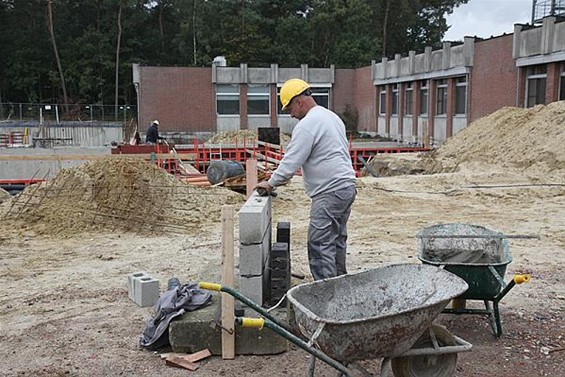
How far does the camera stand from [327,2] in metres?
54.7

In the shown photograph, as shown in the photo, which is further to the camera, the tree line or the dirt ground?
the tree line

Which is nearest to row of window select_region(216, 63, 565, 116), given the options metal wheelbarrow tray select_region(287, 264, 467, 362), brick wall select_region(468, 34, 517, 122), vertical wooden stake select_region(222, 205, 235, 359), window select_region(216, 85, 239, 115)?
window select_region(216, 85, 239, 115)

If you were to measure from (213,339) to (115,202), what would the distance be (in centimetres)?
694

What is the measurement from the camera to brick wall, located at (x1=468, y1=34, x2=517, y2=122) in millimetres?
24219

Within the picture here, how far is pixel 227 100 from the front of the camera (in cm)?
4097

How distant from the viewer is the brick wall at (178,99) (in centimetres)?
3994

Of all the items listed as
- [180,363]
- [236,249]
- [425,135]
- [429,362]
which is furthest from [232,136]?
[429,362]

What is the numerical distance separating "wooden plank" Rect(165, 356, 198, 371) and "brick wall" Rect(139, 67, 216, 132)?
119ft

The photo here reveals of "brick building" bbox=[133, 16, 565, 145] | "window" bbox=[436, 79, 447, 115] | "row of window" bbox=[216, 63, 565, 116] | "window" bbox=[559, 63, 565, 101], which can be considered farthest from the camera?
"window" bbox=[436, 79, 447, 115]

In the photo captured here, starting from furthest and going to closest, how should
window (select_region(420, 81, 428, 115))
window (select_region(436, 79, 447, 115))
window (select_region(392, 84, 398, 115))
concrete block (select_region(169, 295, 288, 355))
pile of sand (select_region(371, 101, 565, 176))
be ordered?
window (select_region(392, 84, 398, 115))
window (select_region(420, 81, 428, 115))
window (select_region(436, 79, 447, 115))
pile of sand (select_region(371, 101, 565, 176))
concrete block (select_region(169, 295, 288, 355))

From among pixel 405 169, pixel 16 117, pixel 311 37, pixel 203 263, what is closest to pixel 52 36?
pixel 16 117

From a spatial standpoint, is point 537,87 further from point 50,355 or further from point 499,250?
point 50,355

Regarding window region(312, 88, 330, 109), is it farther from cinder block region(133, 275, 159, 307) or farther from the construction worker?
the construction worker

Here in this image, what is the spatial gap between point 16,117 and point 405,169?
3537 cm
